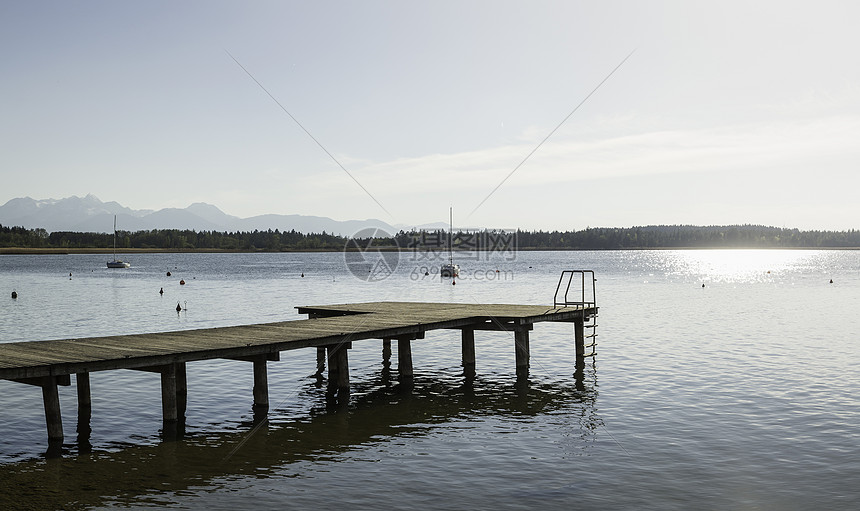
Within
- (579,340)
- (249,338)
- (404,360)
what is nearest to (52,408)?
(249,338)

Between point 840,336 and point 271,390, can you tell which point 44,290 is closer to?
point 271,390

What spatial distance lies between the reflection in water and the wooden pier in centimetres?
99

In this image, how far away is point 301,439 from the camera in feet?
55.2

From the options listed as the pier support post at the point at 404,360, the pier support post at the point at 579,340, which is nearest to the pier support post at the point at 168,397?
the pier support post at the point at 404,360

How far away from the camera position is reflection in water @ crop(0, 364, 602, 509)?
43.3 ft

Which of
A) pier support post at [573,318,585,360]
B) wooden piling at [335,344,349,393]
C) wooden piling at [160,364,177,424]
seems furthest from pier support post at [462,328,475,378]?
wooden piling at [160,364,177,424]

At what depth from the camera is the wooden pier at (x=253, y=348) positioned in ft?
50.9

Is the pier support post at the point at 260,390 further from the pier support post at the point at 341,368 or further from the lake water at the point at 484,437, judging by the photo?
the pier support post at the point at 341,368

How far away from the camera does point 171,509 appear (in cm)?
1216

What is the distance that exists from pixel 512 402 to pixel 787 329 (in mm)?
24975

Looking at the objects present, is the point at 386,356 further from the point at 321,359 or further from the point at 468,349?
the point at 468,349

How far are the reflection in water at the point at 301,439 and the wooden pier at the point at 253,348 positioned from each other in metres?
0.99

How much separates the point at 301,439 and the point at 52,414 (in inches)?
203

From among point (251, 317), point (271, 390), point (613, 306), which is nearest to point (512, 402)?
point (271, 390)
